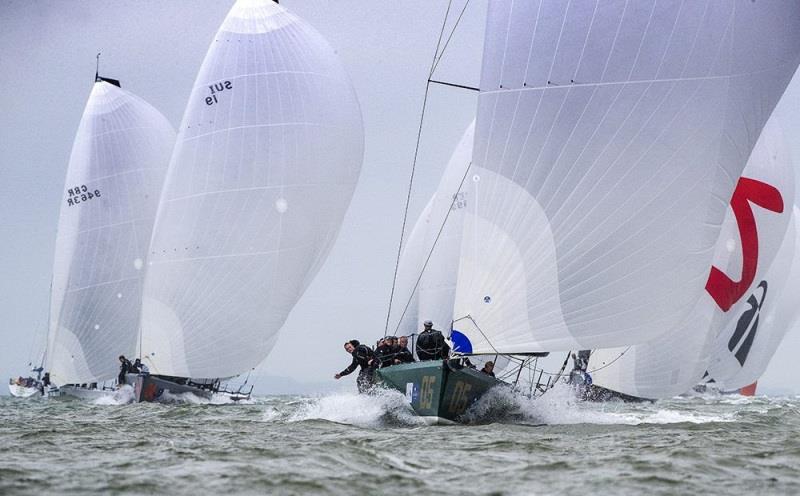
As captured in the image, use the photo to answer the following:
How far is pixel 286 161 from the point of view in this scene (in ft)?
83.3

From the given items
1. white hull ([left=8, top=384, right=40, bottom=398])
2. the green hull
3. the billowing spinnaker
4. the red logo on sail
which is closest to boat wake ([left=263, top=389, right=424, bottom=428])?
the green hull

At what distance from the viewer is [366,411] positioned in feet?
51.2

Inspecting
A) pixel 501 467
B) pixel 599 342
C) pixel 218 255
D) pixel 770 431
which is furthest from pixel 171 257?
pixel 501 467

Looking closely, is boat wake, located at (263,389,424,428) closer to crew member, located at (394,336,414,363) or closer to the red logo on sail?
crew member, located at (394,336,414,363)

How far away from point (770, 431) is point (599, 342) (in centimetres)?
254

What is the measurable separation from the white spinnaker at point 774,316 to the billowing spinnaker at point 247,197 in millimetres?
11202

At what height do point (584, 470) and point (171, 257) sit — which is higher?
point (171, 257)

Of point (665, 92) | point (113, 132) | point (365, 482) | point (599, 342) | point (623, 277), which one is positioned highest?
point (113, 132)

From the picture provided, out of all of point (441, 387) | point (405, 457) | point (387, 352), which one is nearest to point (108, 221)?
point (387, 352)

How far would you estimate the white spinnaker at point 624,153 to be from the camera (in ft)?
47.8

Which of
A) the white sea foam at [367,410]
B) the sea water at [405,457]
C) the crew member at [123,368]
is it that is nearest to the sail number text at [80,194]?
the crew member at [123,368]

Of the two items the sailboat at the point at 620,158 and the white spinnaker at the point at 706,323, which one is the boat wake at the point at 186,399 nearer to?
the white spinnaker at the point at 706,323

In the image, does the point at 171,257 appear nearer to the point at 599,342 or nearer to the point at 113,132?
the point at 113,132

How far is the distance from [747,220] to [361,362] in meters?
10.9
